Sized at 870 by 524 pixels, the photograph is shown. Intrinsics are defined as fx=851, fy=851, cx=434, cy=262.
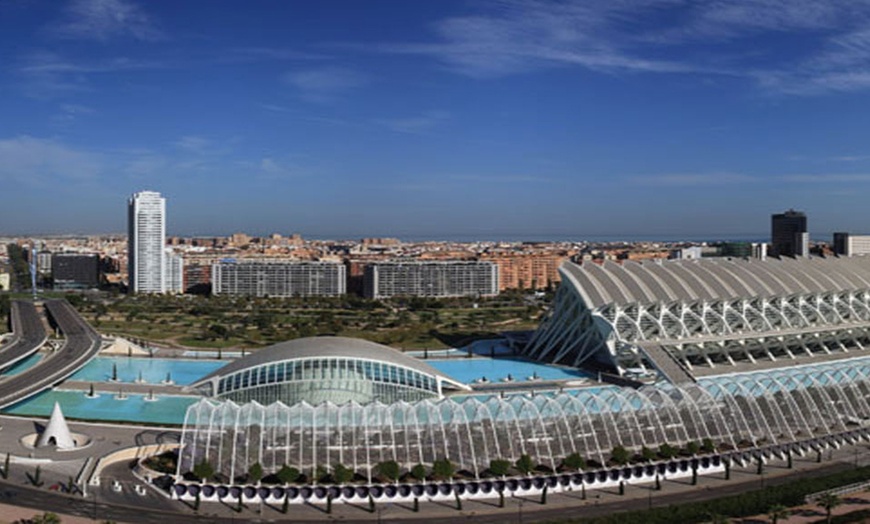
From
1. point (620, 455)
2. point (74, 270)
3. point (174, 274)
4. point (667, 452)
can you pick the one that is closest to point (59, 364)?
point (620, 455)

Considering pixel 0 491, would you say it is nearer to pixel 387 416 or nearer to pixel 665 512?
pixel 387 416

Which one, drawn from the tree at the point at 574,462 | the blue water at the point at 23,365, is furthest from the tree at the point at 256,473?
the blue water at the point at 23,365

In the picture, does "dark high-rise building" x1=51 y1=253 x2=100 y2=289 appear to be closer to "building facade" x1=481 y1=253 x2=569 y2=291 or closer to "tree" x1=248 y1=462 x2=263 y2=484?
"building facade" x1=481 y1=253 x2=569 y2=291

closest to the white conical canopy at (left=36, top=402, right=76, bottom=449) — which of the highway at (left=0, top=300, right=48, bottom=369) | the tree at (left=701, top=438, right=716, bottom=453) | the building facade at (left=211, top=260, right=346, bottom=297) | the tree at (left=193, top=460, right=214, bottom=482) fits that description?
the tree at (left=193, top=460, right=214, bottom=482)

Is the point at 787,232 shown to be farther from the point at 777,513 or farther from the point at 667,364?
the point at 777,513

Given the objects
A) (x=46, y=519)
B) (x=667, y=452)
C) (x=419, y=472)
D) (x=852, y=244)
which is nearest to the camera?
(x=46, y=519)
